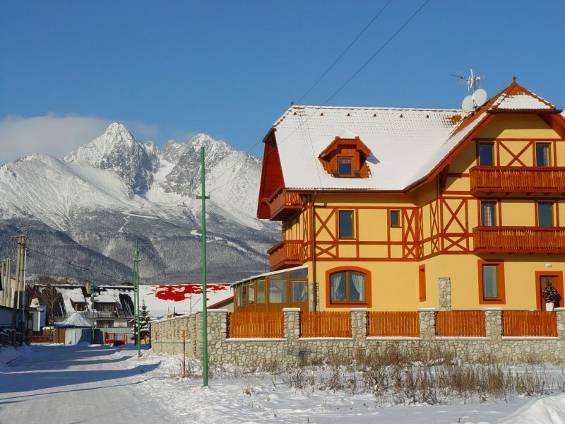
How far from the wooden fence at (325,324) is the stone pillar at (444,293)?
7455 millimetres

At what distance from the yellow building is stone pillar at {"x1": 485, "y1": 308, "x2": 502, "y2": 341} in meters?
5.63

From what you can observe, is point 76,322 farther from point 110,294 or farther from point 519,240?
point 519,240

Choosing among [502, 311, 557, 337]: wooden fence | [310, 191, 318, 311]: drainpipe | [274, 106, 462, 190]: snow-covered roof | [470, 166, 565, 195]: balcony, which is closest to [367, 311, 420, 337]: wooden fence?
[502, 311, 557, 337]: wooden fence

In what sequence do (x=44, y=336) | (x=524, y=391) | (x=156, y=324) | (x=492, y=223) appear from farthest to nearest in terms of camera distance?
(x=44, y=336) → (x=156, y=324) → (x=492, y=223) → (x=524, y=391)

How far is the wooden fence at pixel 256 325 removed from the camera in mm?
34656

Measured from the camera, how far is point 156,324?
184 ft

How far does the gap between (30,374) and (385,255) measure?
18.2m

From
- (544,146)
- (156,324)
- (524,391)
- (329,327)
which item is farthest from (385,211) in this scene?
(524,391)

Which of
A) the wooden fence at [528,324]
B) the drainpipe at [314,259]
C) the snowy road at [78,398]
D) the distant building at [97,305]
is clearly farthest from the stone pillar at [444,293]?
the distant building at [97,305]

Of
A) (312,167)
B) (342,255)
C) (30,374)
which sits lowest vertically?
(30,374)

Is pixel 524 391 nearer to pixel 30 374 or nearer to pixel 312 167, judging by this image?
pixel 30 374

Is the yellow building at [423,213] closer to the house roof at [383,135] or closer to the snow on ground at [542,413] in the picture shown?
the house roof at [383,135]

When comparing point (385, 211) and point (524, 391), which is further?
point (385, 211)

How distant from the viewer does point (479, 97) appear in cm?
4891
